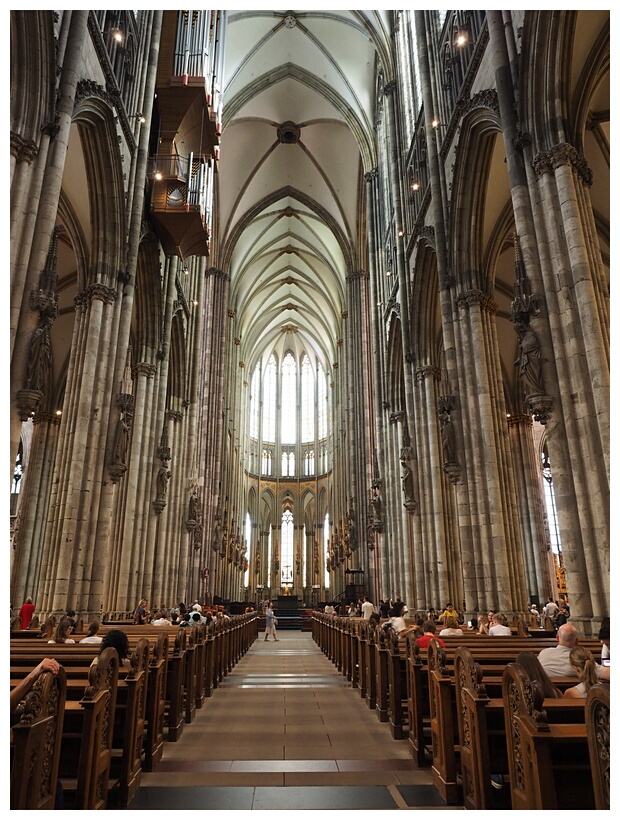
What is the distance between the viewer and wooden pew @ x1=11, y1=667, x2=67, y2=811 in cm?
270

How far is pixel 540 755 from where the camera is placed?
293cm

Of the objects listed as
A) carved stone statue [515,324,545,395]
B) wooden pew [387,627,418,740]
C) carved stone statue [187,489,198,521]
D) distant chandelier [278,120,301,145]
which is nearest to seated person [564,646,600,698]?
wooden pew [387,627,418,740]

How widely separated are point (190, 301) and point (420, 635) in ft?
59.6

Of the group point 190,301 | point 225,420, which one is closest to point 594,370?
point 190,301

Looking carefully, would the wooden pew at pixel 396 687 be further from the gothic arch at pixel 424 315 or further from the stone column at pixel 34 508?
the stone column at pixel 34 508

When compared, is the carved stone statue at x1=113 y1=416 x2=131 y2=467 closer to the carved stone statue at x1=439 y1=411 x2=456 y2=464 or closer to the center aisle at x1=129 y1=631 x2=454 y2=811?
the center aisle at x1=129 y1=631 x2=454 y2=811

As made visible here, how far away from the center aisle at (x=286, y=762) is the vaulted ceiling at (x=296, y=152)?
22.8 metres

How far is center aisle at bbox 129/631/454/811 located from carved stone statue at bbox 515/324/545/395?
196 inches

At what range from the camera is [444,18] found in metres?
15.0

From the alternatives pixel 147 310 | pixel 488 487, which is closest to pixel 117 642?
pixel 488 487

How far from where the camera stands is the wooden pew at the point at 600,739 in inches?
96.3

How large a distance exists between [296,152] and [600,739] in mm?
35553

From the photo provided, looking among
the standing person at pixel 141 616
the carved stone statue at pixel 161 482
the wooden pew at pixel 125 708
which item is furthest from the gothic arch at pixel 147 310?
the wooden pew at pixel 125 708
